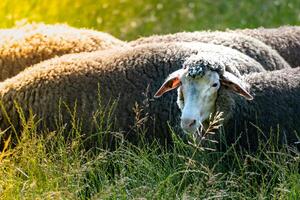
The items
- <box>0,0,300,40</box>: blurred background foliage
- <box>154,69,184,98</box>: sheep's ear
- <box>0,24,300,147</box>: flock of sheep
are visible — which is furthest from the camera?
<box>0,0,300,40</box>: blurred background foliage

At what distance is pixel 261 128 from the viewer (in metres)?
8.23

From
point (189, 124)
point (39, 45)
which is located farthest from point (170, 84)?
point (39, 45)

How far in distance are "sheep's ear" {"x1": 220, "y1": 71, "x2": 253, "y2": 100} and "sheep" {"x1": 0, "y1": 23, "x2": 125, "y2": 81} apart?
Result: 8.33 ft

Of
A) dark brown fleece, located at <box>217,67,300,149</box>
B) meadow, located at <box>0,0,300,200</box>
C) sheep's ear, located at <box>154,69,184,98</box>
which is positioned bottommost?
meadow, located at <box>0,0,300,200</box>

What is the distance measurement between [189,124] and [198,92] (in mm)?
339

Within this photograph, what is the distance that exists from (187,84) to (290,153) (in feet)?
3.22

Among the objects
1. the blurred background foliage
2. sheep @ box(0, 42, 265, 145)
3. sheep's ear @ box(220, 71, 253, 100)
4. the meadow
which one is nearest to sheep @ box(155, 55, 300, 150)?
sheep's ear @ box(220, 71, 253, 100)

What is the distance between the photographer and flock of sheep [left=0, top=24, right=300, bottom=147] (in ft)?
26.2

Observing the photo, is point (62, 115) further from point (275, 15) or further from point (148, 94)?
point (275, 15)

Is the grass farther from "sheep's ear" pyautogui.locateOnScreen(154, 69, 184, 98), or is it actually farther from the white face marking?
"sheep's ear" pyautogui.locateOnScreen(154, 69, 184, 98)

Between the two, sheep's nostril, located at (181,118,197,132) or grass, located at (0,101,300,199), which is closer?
grass, located at (0,101,300,199)

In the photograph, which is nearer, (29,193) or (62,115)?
(29,193)

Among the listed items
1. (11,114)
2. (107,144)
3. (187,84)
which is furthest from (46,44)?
(187,84)

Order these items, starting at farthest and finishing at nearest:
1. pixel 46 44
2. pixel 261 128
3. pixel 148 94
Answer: pixel 46 44 < pixel 148 94 < pixel 261 128
